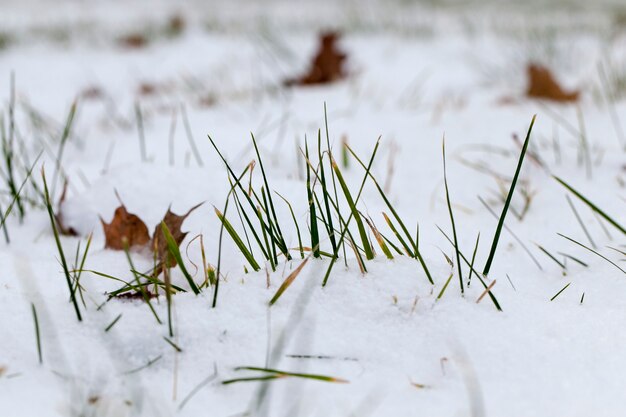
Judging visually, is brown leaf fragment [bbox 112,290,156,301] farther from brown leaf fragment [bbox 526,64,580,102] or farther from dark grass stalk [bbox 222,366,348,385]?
brown leaf fragment [bbox 526,64,580,102]

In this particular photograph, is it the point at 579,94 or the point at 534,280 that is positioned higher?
the point at 579,94

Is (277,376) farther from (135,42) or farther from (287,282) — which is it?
(135,42)

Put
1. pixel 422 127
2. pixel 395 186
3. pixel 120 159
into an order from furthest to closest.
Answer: pixel 422 127
pixel 120 159
pixel 395 186

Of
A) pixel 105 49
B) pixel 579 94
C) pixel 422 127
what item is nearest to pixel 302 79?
pixel 422 127

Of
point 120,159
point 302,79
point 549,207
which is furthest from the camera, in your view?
point 302,79

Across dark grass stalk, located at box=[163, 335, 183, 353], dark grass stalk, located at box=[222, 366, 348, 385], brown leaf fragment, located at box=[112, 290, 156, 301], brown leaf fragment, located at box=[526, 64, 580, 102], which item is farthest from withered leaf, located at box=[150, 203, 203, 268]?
brown leaf fragment, located at box=[526, 64, 580, 102]

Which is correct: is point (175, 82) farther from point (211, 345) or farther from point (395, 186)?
point (211, 345)

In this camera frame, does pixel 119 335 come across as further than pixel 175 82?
No
